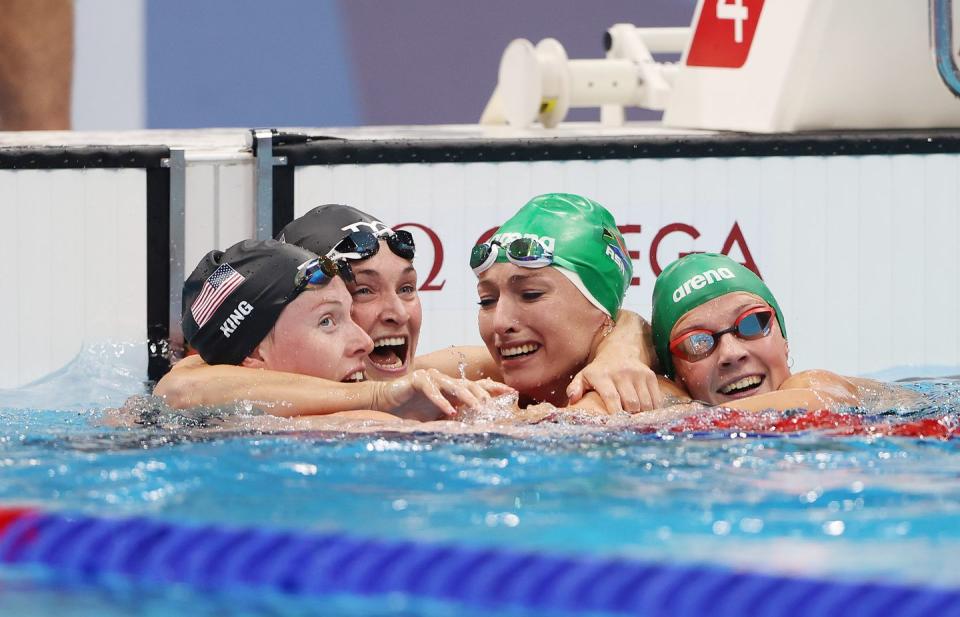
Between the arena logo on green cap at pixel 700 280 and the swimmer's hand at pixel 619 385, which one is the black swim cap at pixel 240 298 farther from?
the arena logo on green cap at pixel 700 280

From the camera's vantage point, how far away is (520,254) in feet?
14.1

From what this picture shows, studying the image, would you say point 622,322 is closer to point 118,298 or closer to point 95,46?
point 118,298

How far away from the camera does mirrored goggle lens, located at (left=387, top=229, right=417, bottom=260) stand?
4.44m

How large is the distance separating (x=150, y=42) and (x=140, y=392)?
4148mm

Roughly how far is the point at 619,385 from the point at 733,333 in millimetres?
466

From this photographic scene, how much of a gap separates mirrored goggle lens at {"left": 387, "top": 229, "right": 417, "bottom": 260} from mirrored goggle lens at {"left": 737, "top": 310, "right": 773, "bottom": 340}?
1.05 meters

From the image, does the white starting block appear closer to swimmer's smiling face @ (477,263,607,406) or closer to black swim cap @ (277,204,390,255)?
swimmer's smiling face @ (477,263,607,406)

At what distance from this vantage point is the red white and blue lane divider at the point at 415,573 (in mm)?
2400

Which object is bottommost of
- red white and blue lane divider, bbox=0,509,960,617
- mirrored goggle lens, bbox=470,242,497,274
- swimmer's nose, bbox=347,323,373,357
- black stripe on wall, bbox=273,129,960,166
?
red white and blue lane divider, bbox=0,509,960,617

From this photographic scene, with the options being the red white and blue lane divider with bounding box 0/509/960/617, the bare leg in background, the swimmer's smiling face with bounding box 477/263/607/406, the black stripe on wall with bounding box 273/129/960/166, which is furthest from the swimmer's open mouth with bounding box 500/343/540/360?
the bare leg in background

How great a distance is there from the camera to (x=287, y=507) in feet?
9.66

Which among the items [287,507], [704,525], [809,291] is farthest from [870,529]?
[809,291]

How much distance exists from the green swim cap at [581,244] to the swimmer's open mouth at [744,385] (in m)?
0.46

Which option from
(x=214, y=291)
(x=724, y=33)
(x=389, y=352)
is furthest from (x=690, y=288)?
(x=724, y=33)
